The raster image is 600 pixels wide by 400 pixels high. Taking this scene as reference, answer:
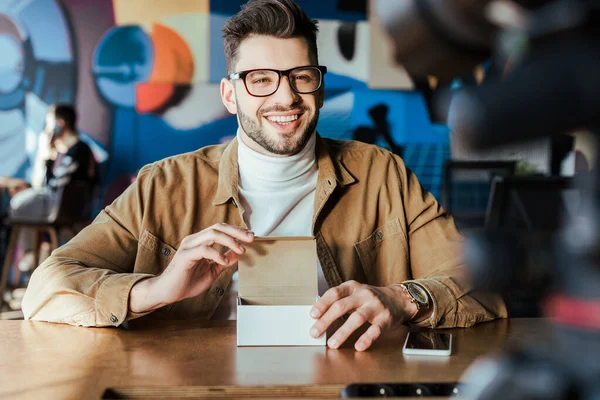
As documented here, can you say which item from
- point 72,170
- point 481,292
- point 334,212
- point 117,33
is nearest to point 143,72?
point 117,33

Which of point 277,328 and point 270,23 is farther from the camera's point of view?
point 270,23

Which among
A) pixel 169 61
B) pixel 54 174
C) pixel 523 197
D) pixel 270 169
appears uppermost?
pixel 169 61

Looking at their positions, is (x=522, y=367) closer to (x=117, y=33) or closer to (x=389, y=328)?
(x=389, y=328)

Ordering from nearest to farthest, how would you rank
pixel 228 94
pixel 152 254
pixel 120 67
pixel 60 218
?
pixel 152 254
pixel 228 94
pixel 60 218
pixel 120 67

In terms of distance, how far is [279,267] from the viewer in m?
1.26

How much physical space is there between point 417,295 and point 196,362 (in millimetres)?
541

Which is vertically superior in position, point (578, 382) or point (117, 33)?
point (117, 33)

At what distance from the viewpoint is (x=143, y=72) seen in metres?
6.60

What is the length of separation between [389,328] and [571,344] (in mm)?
901

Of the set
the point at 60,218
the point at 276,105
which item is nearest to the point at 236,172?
the point at 276,105

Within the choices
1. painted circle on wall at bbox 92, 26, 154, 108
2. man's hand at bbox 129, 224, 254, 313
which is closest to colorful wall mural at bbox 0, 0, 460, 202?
painted circle on wall at bbox 92, 26, 154, 108

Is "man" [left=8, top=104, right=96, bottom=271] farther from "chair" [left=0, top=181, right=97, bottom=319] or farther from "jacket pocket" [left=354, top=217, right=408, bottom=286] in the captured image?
"jacket pocket" [left=354, top=217, right=408, bottom=286]

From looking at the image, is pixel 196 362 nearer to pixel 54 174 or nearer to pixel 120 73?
pixel 54 174

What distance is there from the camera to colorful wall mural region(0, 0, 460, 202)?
6.54 m
